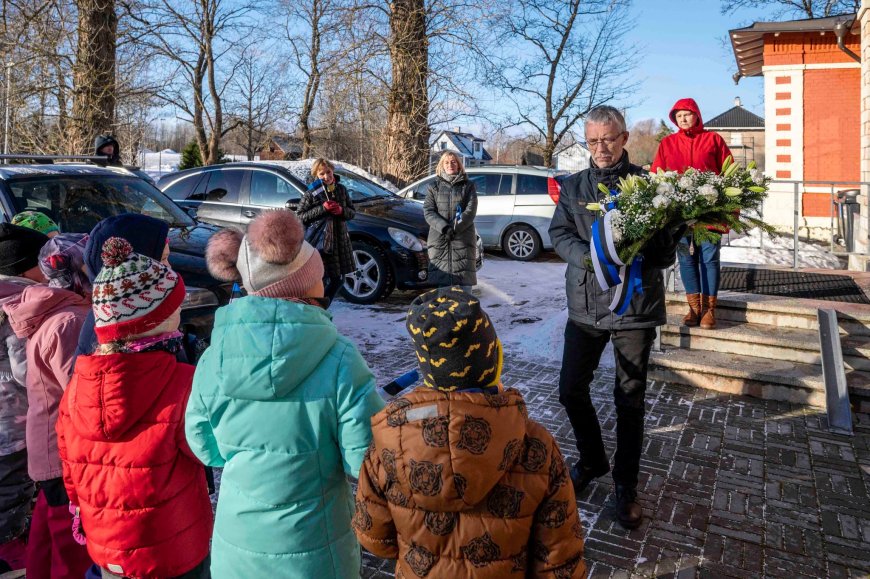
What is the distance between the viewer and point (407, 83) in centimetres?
1483

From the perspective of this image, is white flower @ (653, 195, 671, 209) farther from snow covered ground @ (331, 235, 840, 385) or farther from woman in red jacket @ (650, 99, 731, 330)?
snow covered ground @ (331, 235, 840, 385)

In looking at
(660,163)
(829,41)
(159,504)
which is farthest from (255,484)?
(829,41)

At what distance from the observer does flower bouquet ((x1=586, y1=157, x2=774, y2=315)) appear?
314 cm

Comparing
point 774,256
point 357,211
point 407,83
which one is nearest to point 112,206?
point 357,211

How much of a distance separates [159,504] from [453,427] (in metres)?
1.20

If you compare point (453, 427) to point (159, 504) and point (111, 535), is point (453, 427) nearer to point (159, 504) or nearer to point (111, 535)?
point (159, 504)

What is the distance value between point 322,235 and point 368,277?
165 centimetres

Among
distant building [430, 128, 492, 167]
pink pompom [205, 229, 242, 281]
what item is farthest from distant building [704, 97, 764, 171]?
pink pompom [205, 229, 242, 281]

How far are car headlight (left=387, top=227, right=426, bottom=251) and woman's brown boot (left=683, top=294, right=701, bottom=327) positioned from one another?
3573mm

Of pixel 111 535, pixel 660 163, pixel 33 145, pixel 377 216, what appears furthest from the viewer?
pixel 33 145

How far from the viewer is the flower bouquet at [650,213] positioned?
124 inches

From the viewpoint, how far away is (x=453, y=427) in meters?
1.75

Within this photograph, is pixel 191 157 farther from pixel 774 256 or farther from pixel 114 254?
pixel 114 254

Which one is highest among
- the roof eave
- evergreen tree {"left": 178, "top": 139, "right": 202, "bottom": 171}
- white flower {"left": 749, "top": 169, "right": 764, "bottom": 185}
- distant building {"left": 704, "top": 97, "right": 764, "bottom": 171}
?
distant building {"left": 704, "top": 97, "right": 764, "bottom": 171}
